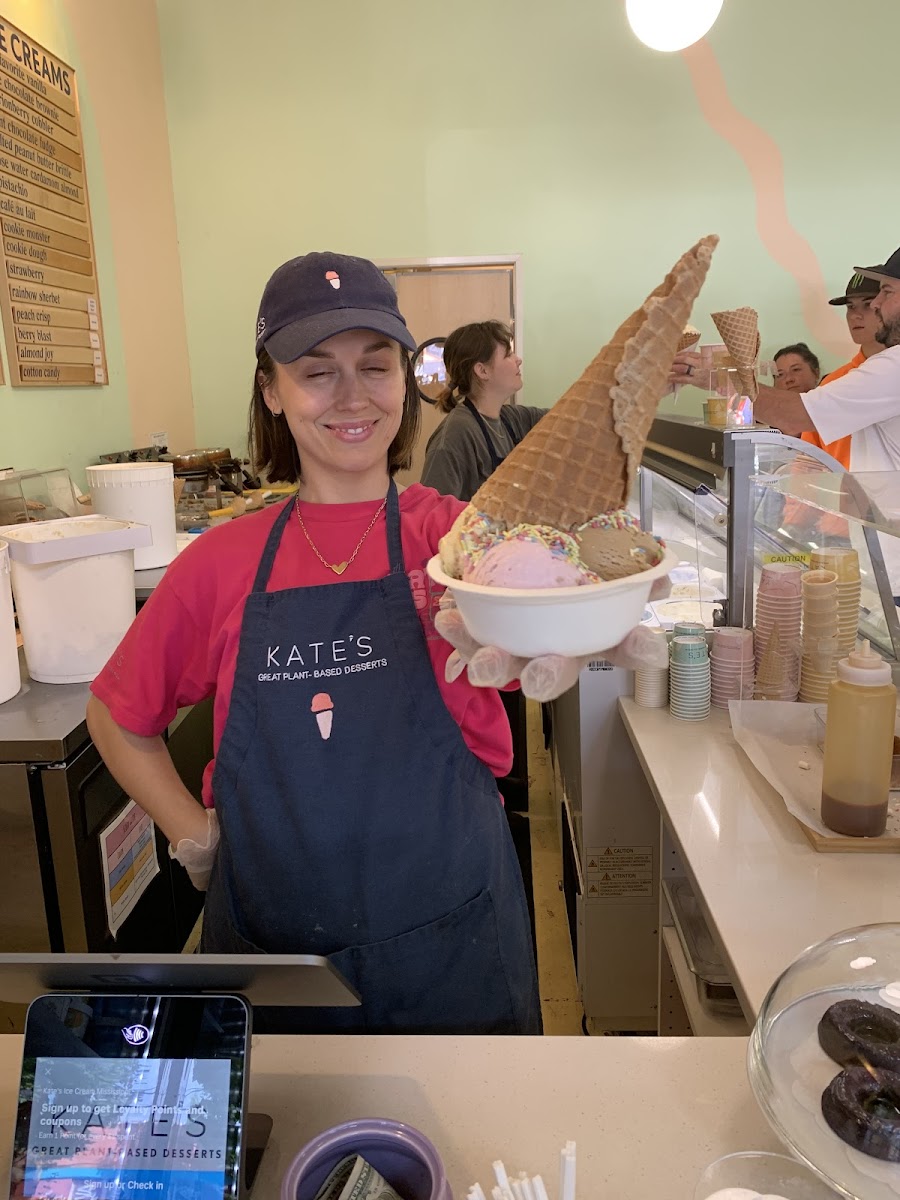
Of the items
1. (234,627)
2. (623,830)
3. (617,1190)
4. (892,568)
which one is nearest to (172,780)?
(234,627)

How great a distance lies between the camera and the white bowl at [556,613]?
36.4 inches

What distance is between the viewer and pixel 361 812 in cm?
133

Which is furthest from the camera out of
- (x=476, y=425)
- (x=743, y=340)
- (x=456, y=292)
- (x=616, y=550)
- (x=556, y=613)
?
(x=456, y=292)

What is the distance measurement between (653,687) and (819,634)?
0.42 metres

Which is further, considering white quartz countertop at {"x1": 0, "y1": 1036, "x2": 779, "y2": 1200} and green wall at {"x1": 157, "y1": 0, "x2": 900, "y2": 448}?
green wall at {"x1": 157, "y1": 0, "x2": 900, "y2": 448}

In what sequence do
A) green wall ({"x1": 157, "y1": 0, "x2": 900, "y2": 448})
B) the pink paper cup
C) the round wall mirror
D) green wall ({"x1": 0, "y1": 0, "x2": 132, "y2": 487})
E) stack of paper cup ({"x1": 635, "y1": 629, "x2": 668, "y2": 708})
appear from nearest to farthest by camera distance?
the pink paper cup < stack of paper cup ({"x1": 635, "y1": 629, "x2": 668, "y2": 708}) < green wall ({"x1": 0, "y1": 0, "x2": 132, "y2": 487}) < green wall ({"x1": 157, "y1": 0, "x2": 900, "y2": 448}) < the round wall mirror

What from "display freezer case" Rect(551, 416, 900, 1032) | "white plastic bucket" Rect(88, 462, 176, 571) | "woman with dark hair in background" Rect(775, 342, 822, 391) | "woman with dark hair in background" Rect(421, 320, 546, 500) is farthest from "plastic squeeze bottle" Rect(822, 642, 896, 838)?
"woman with dark hair in background" Rect(775, 342, 822, 391)

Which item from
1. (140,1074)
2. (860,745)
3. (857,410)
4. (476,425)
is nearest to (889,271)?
(857,410)

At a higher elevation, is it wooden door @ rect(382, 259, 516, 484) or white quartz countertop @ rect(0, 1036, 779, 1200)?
wooden door @ rect(382, 259, 516, 484)

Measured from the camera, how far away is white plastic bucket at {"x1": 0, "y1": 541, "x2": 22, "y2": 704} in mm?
2055

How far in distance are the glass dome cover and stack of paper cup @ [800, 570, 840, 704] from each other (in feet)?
3.56

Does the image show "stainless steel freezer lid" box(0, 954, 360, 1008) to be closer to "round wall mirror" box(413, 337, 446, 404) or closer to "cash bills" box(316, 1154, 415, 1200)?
"cash bills" box(316, 1154, 415, 1200)

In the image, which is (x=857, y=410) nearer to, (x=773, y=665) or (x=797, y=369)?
(x=773, y=665)

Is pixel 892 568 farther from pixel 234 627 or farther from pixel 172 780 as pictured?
pixel 172 780
